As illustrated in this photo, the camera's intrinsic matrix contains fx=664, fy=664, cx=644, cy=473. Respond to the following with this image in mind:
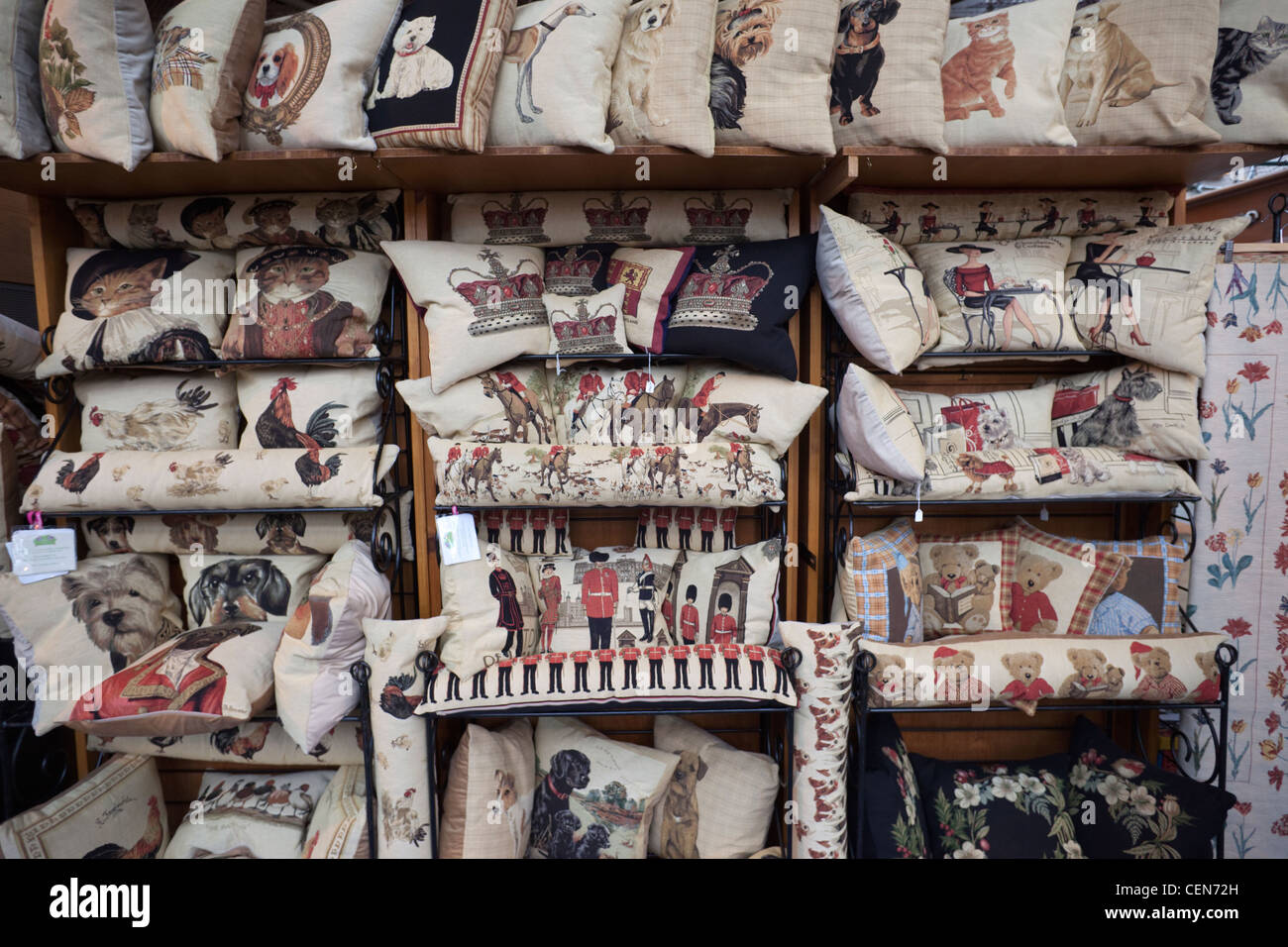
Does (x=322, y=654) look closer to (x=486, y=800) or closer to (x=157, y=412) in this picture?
(x=486, y=800)

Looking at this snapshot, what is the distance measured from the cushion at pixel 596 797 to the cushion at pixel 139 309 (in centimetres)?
162

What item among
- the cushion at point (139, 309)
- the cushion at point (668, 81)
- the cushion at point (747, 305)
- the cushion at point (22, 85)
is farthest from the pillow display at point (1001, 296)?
the cushion at point (139, 309)

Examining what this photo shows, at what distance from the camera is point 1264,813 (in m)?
1.96

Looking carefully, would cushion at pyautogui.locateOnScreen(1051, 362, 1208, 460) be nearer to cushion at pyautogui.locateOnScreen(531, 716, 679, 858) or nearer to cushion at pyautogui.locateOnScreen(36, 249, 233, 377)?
cushion at pyautogui.locateOnScreen(531, 716, 679, 858)

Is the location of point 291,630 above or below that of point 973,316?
below

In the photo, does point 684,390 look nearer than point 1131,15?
No

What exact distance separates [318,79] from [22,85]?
30.3 inches

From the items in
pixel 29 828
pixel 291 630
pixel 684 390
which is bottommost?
pixel 29 828

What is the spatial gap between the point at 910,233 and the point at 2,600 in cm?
279

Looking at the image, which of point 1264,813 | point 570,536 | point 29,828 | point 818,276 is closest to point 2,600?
point 29,828

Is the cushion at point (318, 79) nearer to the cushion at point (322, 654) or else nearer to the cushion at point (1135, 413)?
the cushion at point (322, 654)

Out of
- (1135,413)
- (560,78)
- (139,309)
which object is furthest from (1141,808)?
(139,309)

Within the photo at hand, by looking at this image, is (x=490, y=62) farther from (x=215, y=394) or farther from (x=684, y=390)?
(x=215, y=394)

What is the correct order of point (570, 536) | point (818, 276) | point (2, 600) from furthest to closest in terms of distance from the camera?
point (570, 536)
point (818, 276)
point (2, 600)
